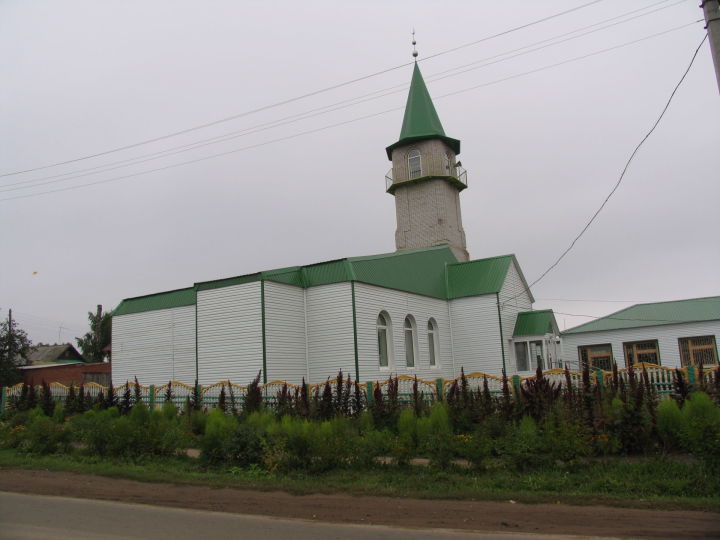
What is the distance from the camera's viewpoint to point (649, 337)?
1077 inches

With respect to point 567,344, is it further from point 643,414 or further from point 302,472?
point 302,472

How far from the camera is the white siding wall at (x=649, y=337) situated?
26.0m

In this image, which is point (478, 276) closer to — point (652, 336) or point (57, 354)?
point (652, 336)

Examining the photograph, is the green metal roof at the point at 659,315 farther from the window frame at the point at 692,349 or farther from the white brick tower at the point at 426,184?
the white brick tower at the point at 426,184

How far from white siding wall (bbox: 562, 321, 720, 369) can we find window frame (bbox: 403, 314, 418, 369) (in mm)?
9646

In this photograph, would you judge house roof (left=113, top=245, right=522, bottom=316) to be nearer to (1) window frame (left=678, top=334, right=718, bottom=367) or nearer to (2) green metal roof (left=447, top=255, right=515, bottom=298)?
(2) green metal roof (left=447, top=255, right=515, bottom=298)

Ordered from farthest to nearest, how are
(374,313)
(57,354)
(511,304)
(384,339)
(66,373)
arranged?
(57,354)
(66,373)
(511,304)
(384,339)
(374,313)

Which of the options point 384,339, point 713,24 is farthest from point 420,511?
point 384,339

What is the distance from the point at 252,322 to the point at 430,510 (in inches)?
436

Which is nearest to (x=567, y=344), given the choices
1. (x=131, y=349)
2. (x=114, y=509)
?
(x=131, y=349)

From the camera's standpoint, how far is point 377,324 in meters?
18.9

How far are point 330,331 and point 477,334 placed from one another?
25.8 ft

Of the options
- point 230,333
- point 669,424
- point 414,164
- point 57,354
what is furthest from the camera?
point 57,354

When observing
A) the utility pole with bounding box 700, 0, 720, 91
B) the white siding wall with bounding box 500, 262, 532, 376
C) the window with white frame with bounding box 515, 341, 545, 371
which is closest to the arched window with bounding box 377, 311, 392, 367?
the white siding wall with bounding box 500, 262, 532, 376
